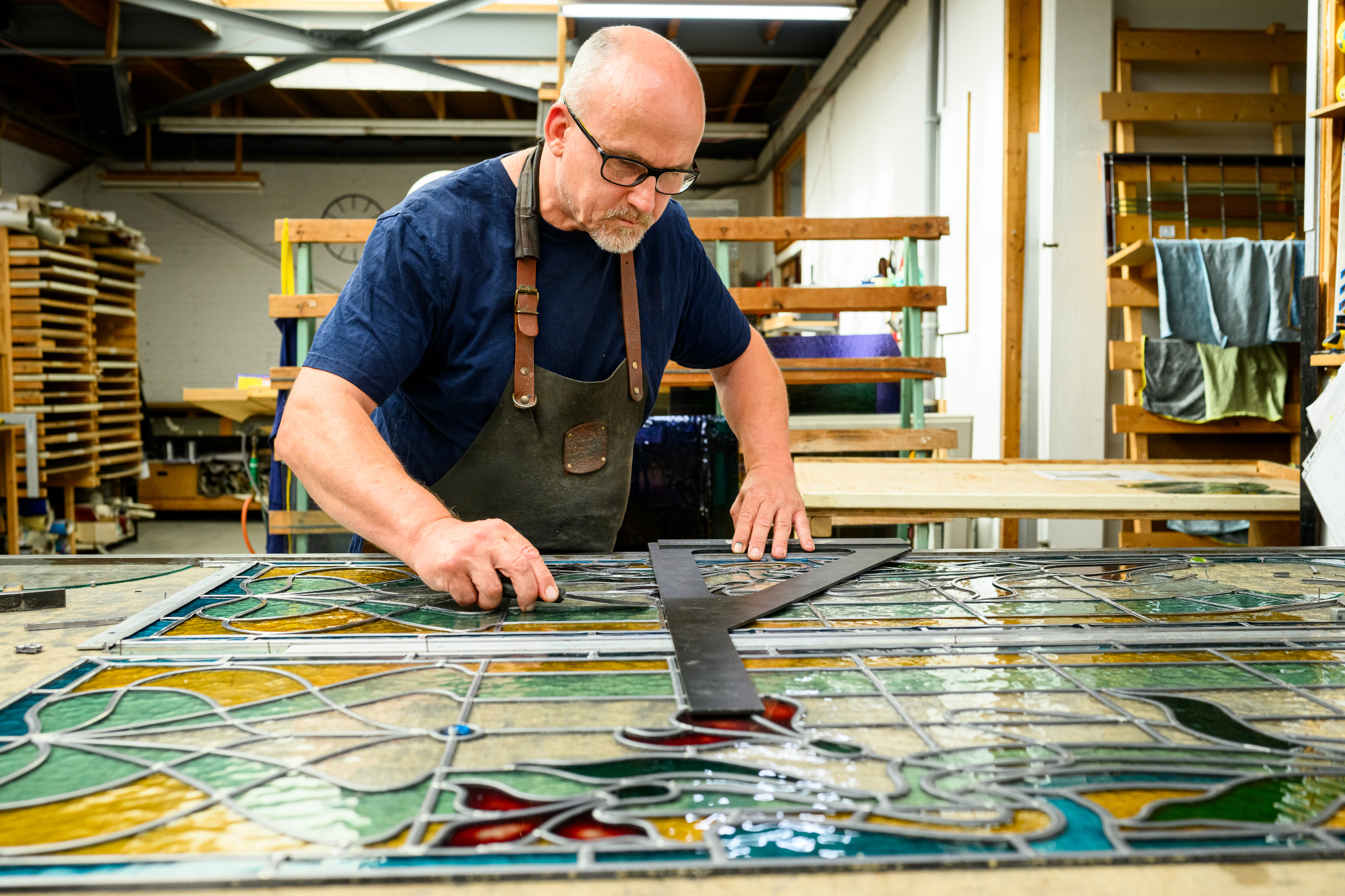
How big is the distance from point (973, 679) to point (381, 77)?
8.33 metres

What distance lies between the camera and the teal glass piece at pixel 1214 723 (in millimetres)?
772

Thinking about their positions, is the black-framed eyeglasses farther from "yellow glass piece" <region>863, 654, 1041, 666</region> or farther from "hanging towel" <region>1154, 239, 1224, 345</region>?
"hanging towel" <region>1154, 239, 1224, 345</region>

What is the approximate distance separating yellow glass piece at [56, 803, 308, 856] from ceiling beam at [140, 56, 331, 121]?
719 cm

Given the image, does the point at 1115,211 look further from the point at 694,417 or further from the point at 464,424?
the point at 464,424

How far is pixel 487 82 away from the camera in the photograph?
7441 millimetres

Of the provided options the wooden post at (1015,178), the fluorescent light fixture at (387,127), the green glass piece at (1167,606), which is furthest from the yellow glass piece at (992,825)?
the fluorescent light fixture at (387,127)

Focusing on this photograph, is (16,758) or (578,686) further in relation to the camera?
(578,686)

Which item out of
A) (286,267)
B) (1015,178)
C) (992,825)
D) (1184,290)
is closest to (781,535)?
(992,825)

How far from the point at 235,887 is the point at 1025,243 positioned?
4.99 m

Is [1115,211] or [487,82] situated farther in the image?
[487,82]

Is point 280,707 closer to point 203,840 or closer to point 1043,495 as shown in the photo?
point 203,840

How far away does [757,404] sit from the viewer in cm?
203

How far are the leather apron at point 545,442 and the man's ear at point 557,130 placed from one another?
48mm

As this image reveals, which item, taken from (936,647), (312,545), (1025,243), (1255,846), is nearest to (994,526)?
(1025,243)
